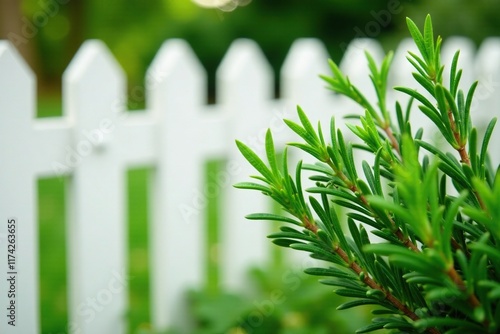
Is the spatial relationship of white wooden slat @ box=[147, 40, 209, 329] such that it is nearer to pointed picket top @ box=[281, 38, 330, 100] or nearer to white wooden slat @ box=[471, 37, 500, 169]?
pointed picket top @ box=[281, 38, 330, 100]

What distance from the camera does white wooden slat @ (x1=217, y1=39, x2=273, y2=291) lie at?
2.41 meters

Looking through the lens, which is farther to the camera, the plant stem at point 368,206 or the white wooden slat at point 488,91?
the white wooden slat at point 488,91

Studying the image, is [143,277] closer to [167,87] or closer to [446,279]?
[167,87]

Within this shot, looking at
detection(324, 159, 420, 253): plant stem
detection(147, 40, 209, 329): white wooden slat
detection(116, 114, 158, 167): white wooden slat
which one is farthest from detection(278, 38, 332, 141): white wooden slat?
detection(324, 159, 420, 253): plant stem

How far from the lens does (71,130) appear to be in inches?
74.9

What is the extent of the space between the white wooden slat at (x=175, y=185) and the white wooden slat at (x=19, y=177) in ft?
1.65

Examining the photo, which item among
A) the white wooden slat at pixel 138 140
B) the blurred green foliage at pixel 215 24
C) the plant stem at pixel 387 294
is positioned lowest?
the plant stem at pixel 387 294

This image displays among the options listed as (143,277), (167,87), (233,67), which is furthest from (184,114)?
(143,277)


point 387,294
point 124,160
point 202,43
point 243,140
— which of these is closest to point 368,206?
point 387,294

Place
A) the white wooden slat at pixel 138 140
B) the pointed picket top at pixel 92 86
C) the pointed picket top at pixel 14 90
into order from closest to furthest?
the pointed picket top at pixel 14 90, the pointed picket top at pixel 92 86, the white wooden slat at pixel 138 140

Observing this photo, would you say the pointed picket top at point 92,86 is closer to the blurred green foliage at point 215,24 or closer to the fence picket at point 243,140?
the fence picket at point 243,140

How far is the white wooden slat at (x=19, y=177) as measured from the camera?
1.68 m

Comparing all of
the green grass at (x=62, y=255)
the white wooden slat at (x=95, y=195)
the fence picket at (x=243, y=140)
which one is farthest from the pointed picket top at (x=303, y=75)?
the green grass at (x=62, y=255)

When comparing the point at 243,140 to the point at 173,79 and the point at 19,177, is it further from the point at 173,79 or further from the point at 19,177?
the point at 19,177
